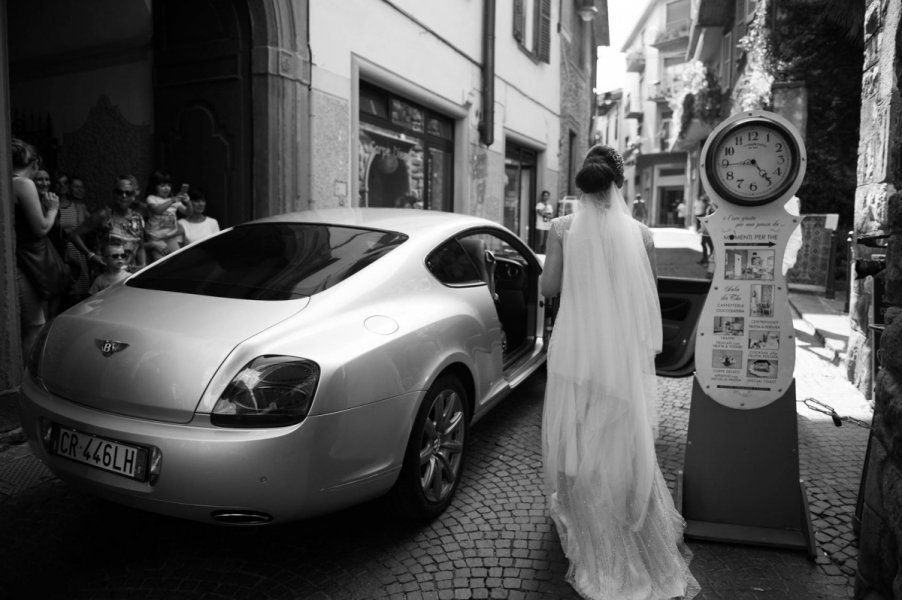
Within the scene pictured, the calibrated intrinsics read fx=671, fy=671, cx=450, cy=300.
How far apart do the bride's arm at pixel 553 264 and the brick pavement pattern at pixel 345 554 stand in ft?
3.56

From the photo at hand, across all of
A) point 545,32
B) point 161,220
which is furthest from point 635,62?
point 161,220

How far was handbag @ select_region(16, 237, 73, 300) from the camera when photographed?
4504 millimetres

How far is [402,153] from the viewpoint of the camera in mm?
9320

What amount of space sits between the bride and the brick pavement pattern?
8.7 inches

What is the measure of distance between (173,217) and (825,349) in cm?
644

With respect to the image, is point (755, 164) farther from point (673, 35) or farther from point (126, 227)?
point (673, 35)

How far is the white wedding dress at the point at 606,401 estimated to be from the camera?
8.71ft

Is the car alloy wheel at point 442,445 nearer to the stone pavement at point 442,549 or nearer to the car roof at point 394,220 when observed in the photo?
the stone pavement at point 442,549

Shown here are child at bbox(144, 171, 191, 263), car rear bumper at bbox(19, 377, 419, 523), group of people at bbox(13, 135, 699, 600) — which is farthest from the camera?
child at bbox(144, 171, 191, 263)

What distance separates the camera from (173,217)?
5664 mm

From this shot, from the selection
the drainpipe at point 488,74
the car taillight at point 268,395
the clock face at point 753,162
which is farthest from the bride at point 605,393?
the drainpipe at point 488,74

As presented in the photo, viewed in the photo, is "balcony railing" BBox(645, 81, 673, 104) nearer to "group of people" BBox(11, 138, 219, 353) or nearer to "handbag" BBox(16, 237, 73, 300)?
"group of people" BBox(11, 138, 219, 353)

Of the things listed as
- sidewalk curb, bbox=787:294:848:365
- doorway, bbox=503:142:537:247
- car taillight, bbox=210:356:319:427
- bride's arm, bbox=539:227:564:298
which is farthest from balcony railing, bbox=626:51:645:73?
car taillight, bbox=210:356:319:427

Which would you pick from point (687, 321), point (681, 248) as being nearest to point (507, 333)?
point (687, 321)
